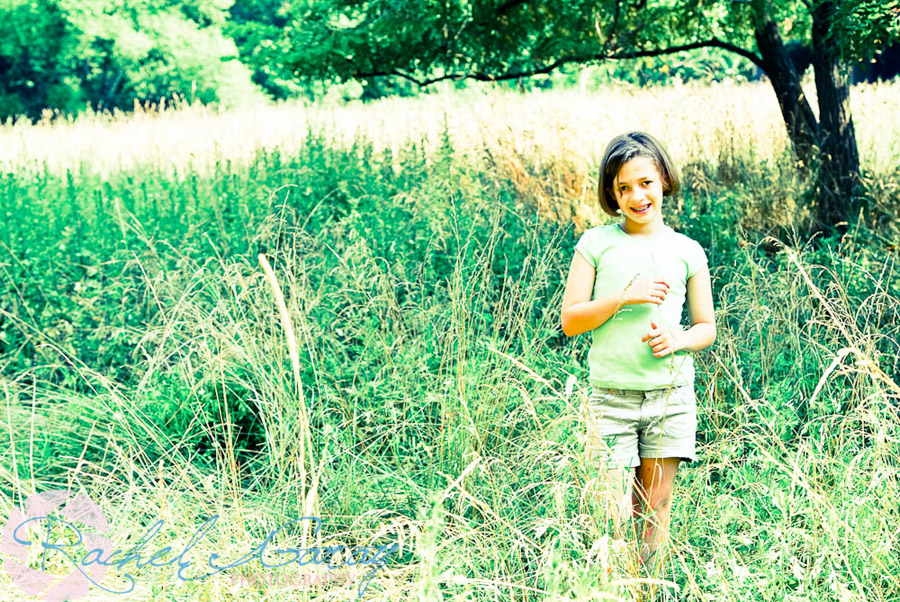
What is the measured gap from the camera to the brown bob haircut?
7.62 ft

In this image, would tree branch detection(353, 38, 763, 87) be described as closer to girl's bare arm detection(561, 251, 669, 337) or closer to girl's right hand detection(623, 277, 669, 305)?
girl's bare arm detection(561, 251, 669, 337)

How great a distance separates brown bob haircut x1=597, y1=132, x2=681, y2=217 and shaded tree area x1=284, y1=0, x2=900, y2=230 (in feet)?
9.94

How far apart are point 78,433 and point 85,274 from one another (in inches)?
75.5

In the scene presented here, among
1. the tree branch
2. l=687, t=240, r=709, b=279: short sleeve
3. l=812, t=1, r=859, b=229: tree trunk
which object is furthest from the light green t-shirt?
the tree branch

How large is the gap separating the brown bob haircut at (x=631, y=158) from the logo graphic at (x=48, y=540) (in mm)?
1736

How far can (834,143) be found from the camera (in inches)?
210

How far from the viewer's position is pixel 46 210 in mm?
5504

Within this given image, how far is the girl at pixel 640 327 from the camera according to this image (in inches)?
88.2

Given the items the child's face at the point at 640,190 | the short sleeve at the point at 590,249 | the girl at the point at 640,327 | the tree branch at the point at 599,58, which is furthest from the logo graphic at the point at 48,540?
the tree branch at the point at 599,58

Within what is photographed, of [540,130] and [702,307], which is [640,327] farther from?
[540,130]

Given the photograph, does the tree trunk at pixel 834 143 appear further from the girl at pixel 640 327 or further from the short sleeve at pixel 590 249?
the short sleeve at pixel 590 249

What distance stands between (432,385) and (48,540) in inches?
58.5

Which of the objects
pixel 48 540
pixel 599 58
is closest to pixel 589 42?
pixel 599 58

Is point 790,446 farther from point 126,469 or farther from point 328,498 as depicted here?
point 126,469
